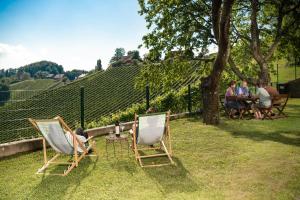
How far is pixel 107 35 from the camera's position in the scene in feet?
86.9

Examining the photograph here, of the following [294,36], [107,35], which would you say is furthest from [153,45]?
[294,36]

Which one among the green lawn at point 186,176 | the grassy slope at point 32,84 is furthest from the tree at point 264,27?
the grassy slope at point 32,84

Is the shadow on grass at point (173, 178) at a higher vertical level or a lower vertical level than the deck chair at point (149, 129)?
lower

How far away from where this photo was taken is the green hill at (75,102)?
10156mm

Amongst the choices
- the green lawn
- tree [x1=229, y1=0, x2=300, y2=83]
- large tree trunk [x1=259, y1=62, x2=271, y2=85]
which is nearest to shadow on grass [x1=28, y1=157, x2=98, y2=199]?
the green lawn

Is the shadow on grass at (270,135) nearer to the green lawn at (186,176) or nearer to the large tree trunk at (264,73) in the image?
the green lawn at (186,176)

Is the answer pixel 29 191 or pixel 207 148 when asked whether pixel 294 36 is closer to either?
pixel 207 148

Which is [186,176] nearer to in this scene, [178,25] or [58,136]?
[58,136]

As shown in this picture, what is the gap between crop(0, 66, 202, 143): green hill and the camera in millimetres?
10156

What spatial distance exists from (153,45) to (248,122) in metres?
9.69

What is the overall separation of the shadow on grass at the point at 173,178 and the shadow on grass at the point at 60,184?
128cm

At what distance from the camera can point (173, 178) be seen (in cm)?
649

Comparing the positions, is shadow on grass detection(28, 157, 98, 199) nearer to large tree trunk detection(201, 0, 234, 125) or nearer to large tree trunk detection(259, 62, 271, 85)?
large tree trunk detection(201, 0, 234, 125)

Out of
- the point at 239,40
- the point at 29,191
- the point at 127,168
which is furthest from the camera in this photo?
the point at 239,40
